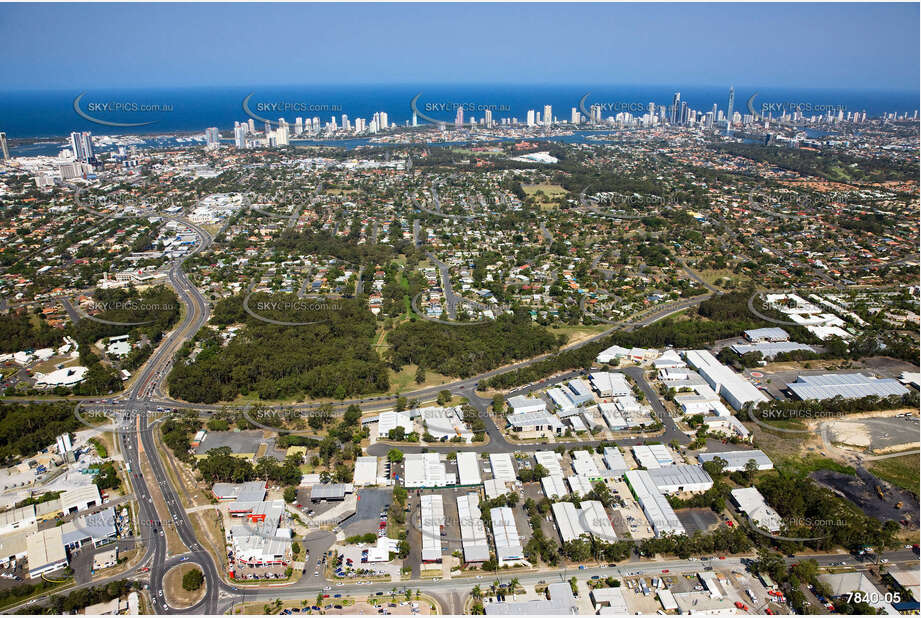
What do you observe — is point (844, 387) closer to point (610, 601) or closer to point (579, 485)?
point (579, 485)

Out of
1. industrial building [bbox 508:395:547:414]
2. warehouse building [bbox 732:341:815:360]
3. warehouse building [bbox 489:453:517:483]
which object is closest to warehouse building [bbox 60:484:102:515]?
warehouse building [bbox 489:453:517:483]

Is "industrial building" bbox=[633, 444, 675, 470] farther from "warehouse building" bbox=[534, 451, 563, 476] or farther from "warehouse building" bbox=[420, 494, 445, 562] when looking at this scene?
"warehouse building" bbox=[420, 494, 445, 562]

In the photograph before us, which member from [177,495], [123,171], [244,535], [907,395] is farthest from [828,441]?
[123,171]

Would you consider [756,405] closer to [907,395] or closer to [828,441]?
[828,441]

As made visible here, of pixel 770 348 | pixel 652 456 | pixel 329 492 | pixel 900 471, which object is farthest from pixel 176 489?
pixel 770 348

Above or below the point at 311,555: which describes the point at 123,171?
above
